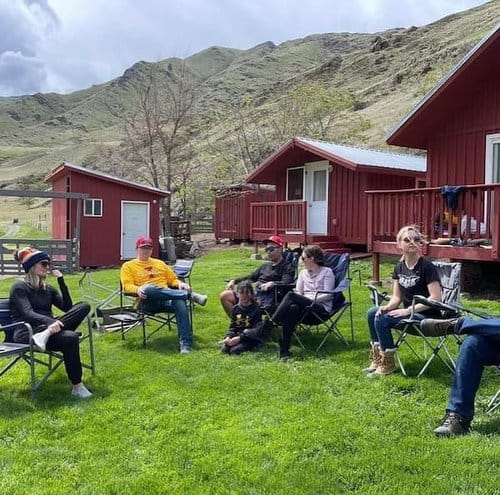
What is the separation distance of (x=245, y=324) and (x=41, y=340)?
6.32ft

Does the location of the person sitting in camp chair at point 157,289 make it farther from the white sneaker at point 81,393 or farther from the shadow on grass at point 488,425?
the shadow on grass at point 488,425

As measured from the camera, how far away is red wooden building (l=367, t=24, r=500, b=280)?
25.4 ft

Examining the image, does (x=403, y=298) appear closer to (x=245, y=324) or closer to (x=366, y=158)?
(x=245, y=324)

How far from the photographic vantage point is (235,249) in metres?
17.4

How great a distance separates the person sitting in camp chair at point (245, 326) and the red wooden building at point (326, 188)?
7.75m

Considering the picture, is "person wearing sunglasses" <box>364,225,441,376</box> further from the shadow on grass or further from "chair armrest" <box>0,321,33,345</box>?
"chair armrest" <box>0,321,33,345</box>

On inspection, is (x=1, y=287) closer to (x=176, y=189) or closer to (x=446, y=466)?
(x=446, y=466)

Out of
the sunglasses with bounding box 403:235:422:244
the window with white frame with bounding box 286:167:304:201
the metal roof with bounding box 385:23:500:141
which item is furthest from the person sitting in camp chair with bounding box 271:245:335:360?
the window with white frame with bounding box 286:167:304:201

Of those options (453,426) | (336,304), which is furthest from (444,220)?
(453,426)

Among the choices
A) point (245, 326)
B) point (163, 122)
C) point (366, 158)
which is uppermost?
point (163, 122)

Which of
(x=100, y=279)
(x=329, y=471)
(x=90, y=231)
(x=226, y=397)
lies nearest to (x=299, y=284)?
(x=226, y=397)

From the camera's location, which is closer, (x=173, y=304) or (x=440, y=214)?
(x=173, y=304)

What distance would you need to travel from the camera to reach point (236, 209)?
18859 millimetres

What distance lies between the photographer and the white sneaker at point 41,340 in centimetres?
391
